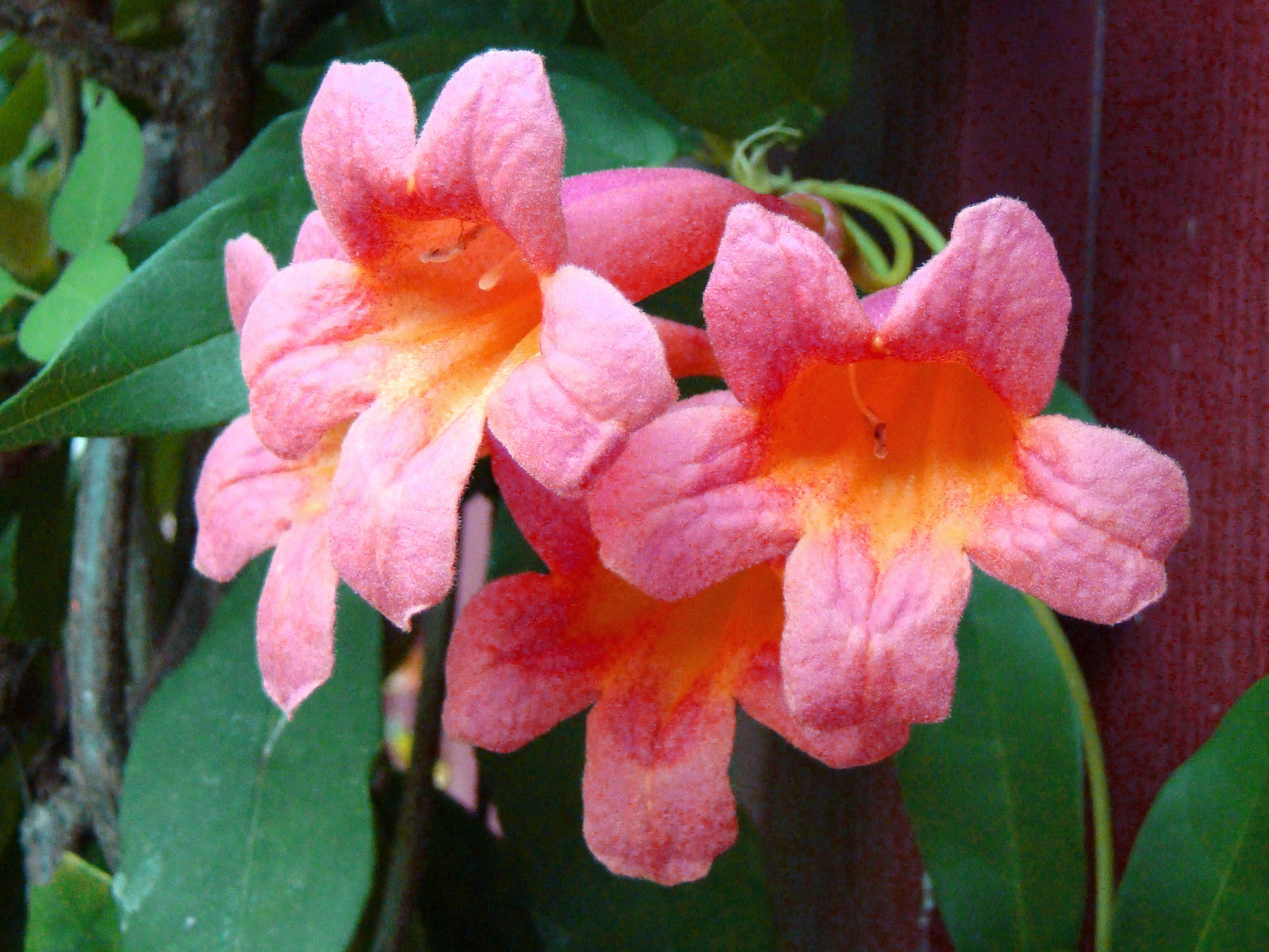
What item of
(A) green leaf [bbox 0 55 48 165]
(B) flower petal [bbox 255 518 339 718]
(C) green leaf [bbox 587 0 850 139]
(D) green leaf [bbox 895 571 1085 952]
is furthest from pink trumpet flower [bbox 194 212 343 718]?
(A) green leaf [bbox 0 55 48 165]

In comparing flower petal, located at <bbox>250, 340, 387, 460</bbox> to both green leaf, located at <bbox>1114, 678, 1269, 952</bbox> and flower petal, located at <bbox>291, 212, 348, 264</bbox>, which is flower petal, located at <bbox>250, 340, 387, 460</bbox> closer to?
flower petal, located at <bbox>291, 212, 348, 264</bbox>

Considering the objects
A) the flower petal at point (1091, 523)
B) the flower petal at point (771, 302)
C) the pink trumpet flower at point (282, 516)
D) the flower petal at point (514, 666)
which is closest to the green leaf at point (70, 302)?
the pink trumpet flower at point (282, 516)

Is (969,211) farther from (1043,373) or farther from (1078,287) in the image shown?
(1078,287)

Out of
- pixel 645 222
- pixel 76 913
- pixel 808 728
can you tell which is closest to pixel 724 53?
pixel 645 222

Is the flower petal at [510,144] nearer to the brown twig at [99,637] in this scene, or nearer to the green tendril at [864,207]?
the green tendril at [864,207]

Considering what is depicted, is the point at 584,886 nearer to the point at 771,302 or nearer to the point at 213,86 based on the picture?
the point at 771,302

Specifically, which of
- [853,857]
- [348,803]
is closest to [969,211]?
[348,803]
